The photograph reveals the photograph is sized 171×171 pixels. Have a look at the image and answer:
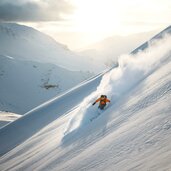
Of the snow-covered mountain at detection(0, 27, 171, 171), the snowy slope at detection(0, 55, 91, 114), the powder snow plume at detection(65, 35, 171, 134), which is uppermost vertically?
the snowy slope at detection(0, 55, 91, 114)

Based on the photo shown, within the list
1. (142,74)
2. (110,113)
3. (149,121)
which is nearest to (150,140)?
(149,121)

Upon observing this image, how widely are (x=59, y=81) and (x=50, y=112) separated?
380 feet

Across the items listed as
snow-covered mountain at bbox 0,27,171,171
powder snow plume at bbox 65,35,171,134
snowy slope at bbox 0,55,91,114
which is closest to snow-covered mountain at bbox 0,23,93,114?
snowy slope at bbox 0,55,91,114

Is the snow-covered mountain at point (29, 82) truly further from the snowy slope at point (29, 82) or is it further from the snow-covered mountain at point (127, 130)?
the snow-covered mountain at point (127, 130)

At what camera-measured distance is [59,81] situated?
140m

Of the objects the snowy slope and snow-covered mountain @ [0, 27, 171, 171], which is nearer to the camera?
snow-covered mountain @ [0, 27, 171, 171]

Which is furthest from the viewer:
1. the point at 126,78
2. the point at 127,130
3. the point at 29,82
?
the point at 29,82

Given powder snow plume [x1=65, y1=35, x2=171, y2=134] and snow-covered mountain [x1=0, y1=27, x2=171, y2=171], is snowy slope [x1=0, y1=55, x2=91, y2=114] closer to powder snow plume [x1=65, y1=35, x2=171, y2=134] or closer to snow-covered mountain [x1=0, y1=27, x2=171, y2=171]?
powder snow plume [x1=65, y1=35, x2=171, y2=134]

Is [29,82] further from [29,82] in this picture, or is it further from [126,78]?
[126,78]

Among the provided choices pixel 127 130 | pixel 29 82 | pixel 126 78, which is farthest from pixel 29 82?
pixel 127 130

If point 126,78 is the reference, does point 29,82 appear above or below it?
above

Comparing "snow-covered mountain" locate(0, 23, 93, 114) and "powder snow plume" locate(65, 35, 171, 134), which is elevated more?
"snow-covered mountain" locate(0, 23, 93, 114)

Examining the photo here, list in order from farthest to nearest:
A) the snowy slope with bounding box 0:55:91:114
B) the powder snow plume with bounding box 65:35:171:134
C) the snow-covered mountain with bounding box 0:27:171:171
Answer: the snowy slope with bounding box 0:55:91:114
the powder snow plume with bounding box 65:35:171:134
the snow-covered mountain with bounding box 0:27:171:171

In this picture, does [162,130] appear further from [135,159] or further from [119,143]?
[119,143]
